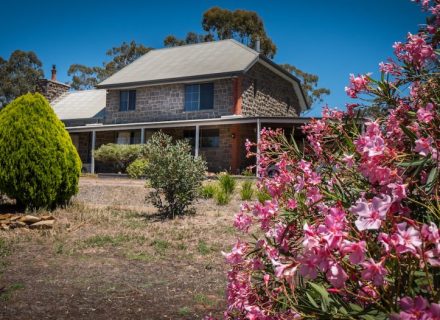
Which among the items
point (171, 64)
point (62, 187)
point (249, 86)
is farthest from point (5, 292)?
point (171, 64)

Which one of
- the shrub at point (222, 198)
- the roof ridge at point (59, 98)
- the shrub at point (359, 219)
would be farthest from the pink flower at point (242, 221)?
the roof ridge at point (59, 98)

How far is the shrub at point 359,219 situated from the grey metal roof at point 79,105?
2807cm

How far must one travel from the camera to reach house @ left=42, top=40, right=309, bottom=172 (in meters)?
21.8

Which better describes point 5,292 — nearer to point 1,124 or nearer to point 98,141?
point 1,124

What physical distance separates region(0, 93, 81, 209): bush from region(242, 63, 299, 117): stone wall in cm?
1373

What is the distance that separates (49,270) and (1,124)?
5564 millimetres

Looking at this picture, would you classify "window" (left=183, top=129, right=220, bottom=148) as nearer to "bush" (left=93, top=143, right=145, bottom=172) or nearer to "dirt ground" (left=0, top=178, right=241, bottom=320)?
"bush" (left=93, top=143, right=145, bottom=172)

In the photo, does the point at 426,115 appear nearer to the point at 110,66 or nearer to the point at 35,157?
the point at 35,157

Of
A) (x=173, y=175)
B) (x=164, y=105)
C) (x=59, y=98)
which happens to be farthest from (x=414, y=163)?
(x=59, y=98)

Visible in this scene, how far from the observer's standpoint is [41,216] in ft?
26.9

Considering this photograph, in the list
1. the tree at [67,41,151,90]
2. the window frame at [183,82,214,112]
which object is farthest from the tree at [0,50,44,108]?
the window frame at [183,82,214,112]

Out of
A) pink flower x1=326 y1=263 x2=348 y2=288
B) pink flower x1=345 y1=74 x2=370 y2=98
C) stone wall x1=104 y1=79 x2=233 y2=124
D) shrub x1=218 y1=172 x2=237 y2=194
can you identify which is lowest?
shrub x1=218 y1=172 x2=237 y2=194

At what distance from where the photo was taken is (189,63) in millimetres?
25062

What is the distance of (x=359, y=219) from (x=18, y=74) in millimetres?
57706
